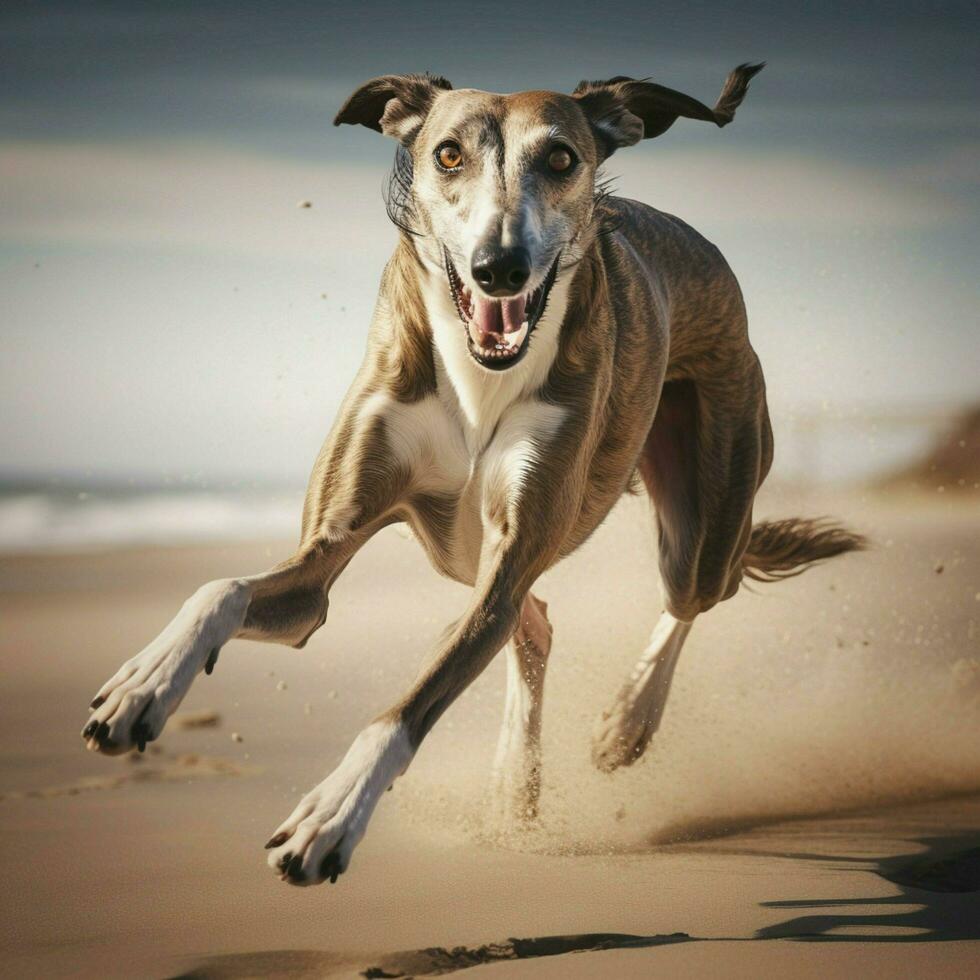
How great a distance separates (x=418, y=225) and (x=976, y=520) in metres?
6.84

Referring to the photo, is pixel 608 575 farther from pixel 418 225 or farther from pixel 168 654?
pixel 168 654

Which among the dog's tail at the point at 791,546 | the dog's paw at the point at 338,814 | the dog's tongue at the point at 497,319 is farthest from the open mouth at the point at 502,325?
the dog's tail at the point at 791,546

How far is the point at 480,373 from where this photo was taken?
3.34 metres

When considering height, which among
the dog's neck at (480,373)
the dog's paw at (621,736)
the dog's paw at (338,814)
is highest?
the dog's neck at (480,373)

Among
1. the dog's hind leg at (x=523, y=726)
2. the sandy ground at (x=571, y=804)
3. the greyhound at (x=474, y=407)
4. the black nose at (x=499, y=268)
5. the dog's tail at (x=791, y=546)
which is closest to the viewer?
the greyhound at (x=474, y=407)

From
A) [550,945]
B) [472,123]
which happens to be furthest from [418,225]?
[550,945]

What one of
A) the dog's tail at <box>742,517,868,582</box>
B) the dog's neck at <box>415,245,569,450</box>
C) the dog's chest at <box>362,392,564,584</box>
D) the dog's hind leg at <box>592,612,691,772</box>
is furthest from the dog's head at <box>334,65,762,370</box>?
the dog's tail at <box>742,517,868,582</box>

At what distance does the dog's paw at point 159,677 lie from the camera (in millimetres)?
2549

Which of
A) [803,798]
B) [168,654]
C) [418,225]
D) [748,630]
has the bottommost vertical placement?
[803,798]

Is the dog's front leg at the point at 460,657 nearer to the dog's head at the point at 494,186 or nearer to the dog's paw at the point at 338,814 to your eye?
the dog's paw at the point at 338,814

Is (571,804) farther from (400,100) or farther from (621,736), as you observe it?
(400,100)

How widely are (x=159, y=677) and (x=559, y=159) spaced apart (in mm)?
1408

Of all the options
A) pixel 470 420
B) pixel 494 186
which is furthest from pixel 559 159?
pixel 470 420

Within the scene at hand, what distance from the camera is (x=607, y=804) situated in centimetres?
421
